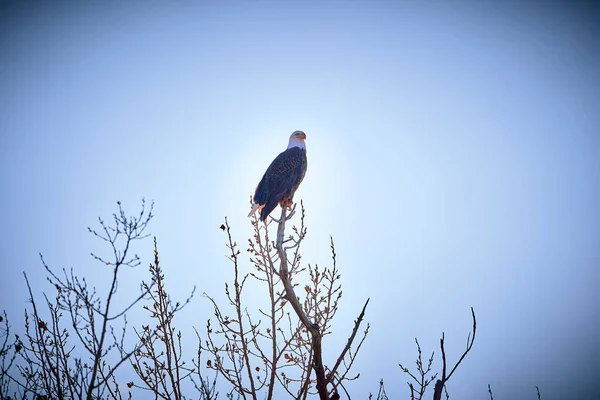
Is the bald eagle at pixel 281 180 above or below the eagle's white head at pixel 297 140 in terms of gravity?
below

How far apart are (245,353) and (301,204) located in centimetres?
148

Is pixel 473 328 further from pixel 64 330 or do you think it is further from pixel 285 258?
pixel 64 330

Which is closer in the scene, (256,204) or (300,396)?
(300,396)

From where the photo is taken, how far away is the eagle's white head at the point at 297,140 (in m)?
6.57

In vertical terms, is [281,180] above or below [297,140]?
below

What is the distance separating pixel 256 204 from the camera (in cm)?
475

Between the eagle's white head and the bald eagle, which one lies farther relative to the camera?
the eagle's white head

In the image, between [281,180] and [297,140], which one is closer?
[281,180]

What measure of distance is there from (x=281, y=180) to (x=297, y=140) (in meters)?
1.60

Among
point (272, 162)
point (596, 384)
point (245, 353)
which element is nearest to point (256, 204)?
point (272, 162)

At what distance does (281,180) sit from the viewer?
5398mm

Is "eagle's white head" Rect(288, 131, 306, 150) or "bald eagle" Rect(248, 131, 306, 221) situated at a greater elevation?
"eagle's white head" Rect(288, 131, 306, 150)

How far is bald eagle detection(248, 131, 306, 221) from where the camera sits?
4852 mm

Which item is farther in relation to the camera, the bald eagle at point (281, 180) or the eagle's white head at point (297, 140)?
the eagle's white head at point (297, 140)
